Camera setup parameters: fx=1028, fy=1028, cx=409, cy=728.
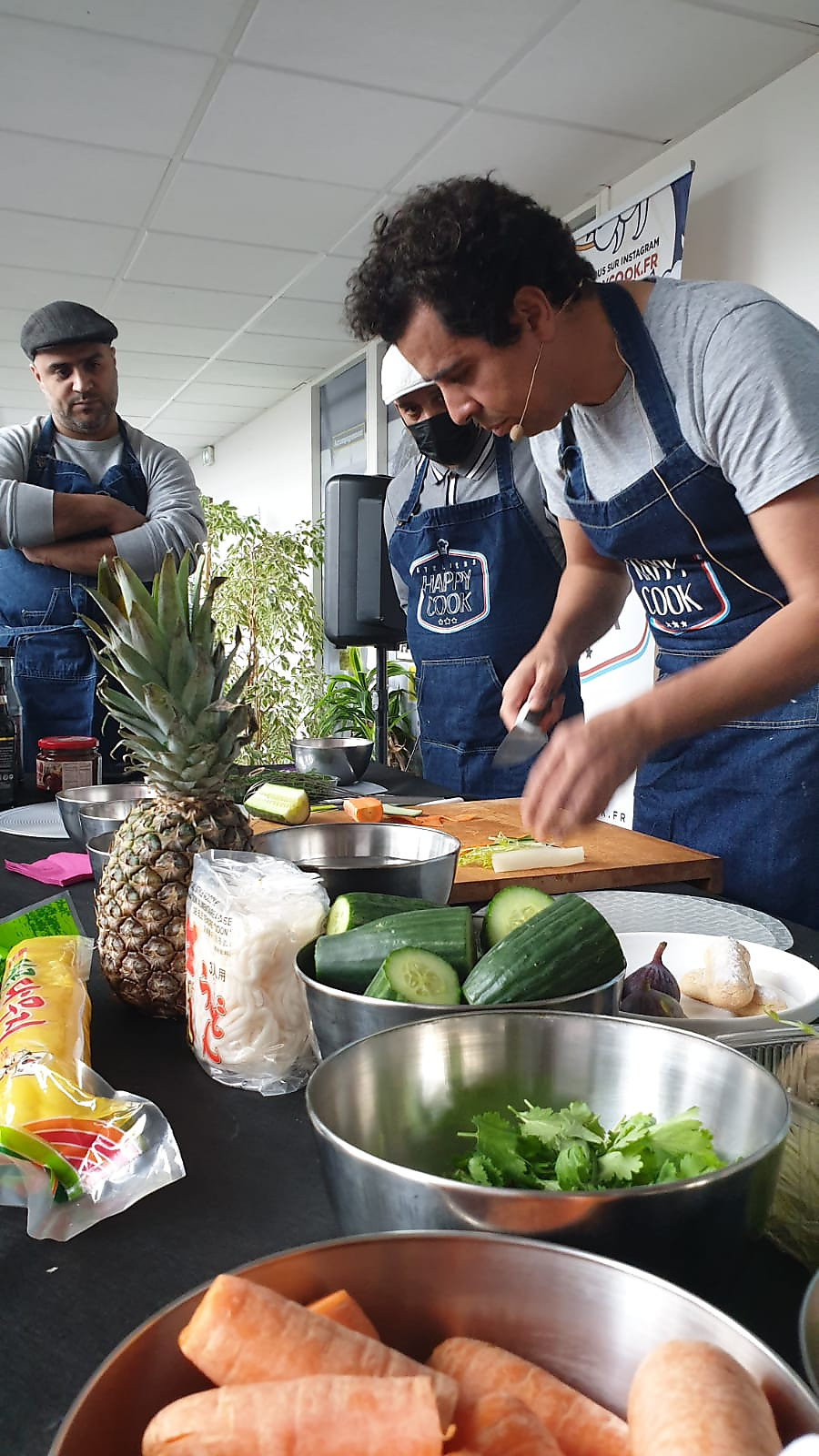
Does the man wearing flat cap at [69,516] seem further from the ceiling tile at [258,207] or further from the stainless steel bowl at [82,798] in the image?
the ceiling tile at [258,207]

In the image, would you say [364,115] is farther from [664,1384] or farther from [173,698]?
[664,1384]

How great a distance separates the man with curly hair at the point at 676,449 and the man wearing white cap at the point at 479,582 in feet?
1.96

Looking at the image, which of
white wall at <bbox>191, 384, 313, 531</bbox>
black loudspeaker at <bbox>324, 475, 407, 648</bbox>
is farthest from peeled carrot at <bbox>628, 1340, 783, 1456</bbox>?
white wall at <bbox>191, 384, 313, 531</bbox>

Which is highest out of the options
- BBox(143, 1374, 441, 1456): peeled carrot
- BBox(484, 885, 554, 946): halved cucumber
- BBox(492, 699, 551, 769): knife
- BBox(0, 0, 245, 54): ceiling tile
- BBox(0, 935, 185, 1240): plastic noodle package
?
BBox(0, 0, 245, 54): ceiling tile

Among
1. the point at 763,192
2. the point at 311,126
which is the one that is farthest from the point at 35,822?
the point at 763,192

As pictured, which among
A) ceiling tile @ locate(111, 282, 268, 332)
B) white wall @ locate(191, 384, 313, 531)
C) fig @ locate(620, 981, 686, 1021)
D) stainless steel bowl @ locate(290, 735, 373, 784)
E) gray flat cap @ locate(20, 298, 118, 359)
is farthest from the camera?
white wall @ locate(191, 384, 313, 531)

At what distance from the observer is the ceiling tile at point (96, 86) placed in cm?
319

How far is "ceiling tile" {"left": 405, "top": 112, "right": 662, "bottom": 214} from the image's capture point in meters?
3.85

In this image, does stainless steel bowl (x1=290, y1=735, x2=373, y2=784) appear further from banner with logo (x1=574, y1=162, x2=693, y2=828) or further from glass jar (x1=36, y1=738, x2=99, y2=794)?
banner with logo (x1=574, y1=162, x2=693, y2=828)

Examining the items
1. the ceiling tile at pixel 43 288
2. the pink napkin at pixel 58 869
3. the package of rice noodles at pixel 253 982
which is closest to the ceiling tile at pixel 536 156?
the ceiling tile at pixel 43 288

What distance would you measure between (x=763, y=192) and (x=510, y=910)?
144 inches

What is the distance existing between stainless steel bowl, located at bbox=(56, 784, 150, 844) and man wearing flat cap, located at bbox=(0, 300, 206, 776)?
0.99 metres

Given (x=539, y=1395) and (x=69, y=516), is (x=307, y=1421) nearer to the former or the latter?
(x=539, y=1395)

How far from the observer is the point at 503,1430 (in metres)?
0.37
